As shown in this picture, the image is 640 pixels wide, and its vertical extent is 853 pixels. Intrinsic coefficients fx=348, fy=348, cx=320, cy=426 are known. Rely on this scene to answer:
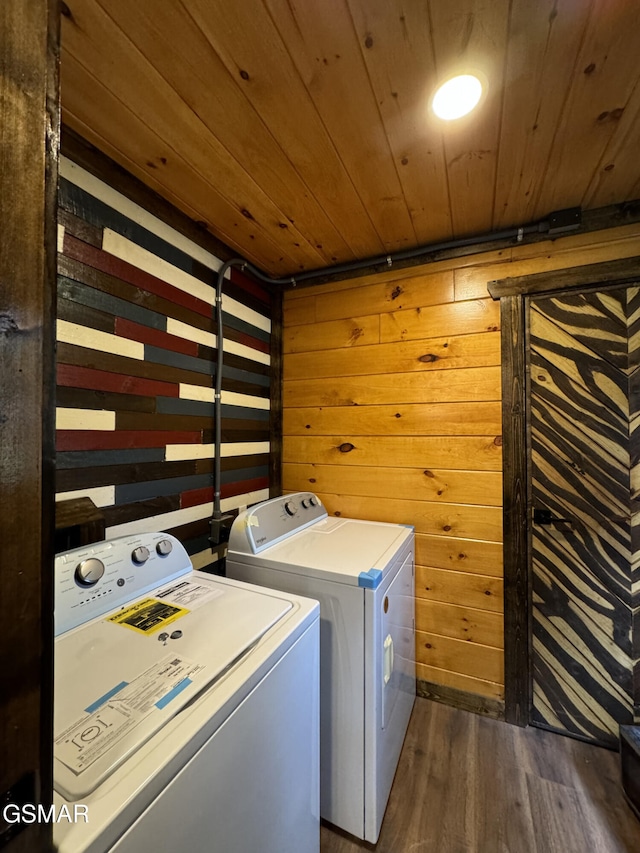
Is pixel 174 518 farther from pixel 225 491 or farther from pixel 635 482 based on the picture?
pixel 635 482

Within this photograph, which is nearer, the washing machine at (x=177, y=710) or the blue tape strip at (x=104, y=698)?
the washing machine at (x=177, y=710)

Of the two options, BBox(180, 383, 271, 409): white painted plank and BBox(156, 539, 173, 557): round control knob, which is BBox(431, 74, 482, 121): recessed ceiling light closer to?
BBox(180, 383, 271, 409): white painted plank

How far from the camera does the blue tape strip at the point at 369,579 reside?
44.9 inches

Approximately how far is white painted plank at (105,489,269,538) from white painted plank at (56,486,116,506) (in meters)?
0.10

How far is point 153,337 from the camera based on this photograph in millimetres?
1403

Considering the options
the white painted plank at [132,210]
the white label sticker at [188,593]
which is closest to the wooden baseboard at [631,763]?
the white label sticker at [188,593]

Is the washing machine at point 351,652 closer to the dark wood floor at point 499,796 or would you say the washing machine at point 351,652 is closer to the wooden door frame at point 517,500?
the dark wood floor at point 499,796

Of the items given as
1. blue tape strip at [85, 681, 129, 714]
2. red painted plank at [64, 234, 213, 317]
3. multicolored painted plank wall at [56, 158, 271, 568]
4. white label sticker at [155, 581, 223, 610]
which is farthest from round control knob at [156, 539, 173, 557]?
red painted plank at [64, 234, 213, 317]

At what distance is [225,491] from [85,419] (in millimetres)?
756

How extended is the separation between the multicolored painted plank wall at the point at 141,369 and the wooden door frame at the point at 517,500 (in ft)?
4.32

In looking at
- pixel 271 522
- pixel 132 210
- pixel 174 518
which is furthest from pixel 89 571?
pixel 132 210

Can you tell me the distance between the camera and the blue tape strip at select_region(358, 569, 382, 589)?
3.75 feet

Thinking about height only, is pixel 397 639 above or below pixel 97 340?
below

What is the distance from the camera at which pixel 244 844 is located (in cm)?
68
